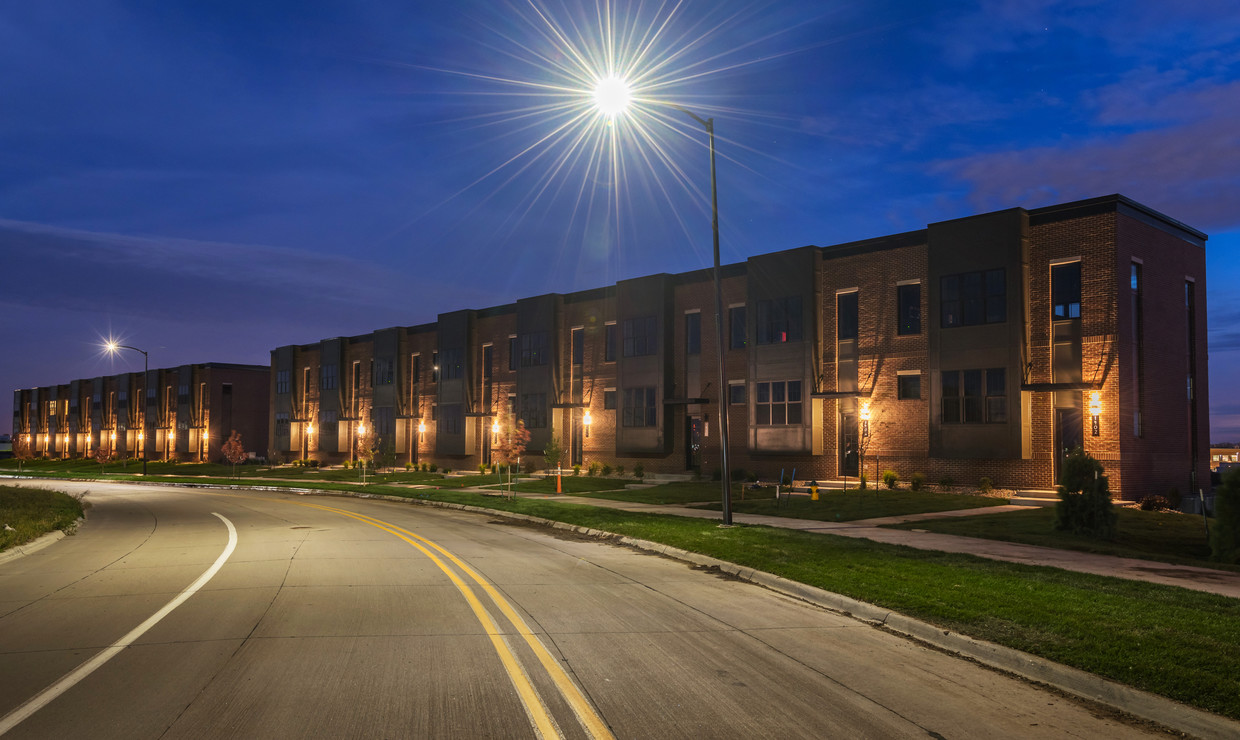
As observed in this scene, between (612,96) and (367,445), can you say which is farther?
(367,445)

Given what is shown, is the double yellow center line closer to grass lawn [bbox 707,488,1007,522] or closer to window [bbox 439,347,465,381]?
grass lawn [bbox 707,488,1007,522]

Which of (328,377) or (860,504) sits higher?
(328,377)

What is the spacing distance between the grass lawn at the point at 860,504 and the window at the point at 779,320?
9464 mm

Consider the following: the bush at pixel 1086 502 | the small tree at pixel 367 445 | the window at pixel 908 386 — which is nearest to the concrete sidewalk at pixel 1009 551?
the bush at pixel 1086 502

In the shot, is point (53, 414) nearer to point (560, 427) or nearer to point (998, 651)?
point (560, 427)

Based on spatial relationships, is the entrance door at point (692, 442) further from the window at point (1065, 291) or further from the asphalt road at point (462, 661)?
the asphalt road at point (462, 661)

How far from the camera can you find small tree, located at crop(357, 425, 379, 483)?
5916cm

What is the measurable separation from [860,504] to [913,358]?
356 inches

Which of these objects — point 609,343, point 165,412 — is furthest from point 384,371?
point 165,412

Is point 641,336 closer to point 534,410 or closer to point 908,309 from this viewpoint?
point 534,410

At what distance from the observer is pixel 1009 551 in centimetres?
1529

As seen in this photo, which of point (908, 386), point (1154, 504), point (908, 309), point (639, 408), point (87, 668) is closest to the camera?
point (87, 668)

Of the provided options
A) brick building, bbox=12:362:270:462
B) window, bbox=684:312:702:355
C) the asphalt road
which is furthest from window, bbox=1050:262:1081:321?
brick building, bbox=12:362:270:462

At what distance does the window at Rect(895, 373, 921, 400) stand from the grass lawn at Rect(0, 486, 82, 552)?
28.1 m
